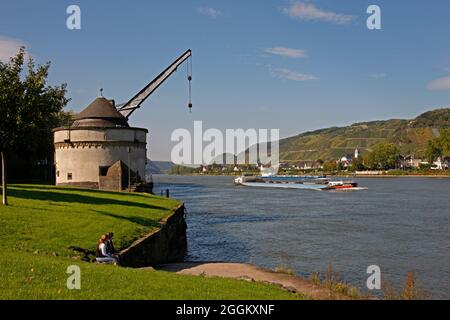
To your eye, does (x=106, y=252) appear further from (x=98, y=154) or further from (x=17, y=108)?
(x=98, y=154)

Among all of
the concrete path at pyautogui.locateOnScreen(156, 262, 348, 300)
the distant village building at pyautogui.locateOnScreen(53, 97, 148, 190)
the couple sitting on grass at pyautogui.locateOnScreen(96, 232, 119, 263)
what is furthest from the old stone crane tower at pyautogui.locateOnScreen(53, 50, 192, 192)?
the couple sitting on grass at pyautogui.locateOnScreen(96, 232, 119, 263)

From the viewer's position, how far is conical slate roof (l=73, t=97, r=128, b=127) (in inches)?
2189

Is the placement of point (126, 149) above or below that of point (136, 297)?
above

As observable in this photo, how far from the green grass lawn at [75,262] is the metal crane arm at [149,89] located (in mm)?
51604

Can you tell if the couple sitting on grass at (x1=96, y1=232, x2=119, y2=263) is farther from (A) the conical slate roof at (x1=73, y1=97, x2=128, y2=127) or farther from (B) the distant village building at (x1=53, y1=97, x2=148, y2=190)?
(A) the conical slate roof at (x1=73, y1=97, x2=128, y2=127)

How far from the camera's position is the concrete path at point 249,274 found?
1708 cm

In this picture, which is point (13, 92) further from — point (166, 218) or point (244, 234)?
point (244, 234)

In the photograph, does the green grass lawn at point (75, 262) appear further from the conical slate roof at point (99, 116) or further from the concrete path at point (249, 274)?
the conical slate roof at point (99, 116)

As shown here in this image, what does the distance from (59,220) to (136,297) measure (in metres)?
12.8

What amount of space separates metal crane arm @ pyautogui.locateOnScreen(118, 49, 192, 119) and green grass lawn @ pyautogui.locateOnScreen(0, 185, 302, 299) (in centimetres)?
5160

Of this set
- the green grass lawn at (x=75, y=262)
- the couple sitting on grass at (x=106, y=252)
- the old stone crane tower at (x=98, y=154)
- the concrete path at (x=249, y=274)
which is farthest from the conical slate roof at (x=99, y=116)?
the couple sitting on grass at (x=106, y=252)
